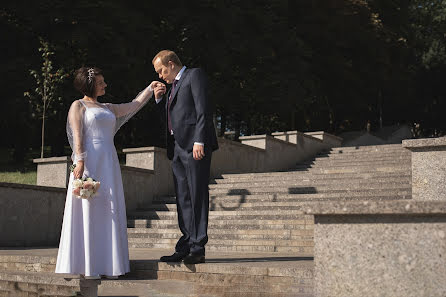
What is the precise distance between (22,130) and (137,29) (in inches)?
265

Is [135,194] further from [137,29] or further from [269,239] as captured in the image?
[137,29]

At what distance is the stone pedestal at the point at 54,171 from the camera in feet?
37.3

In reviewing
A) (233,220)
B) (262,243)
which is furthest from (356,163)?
(262,243)

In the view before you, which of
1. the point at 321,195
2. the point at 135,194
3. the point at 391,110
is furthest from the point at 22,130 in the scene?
the point at 391,110

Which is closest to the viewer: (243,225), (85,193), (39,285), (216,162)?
(39,285)

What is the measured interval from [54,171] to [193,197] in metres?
6.11

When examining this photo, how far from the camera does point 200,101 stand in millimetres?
6078

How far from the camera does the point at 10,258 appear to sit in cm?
736

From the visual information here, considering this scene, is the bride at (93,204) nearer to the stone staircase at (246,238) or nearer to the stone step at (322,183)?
the stone staircase at (246,238)

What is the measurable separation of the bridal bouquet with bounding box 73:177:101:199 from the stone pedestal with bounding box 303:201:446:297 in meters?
2.27

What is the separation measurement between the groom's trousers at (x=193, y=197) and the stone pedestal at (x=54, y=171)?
5.61 meters

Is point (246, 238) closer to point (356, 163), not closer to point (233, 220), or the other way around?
point (233, 220)

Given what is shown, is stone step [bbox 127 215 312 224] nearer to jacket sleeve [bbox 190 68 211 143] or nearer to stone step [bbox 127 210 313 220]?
stone step [bbox 127 210 313 220]

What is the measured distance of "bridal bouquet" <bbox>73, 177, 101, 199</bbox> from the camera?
5895 millimetres
